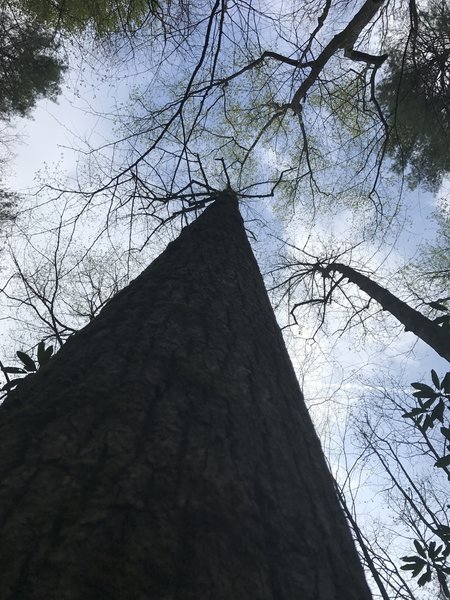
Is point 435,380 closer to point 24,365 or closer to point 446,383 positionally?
point 446,383

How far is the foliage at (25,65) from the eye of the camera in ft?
24.3

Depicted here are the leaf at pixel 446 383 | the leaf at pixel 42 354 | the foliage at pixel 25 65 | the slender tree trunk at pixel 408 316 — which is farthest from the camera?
the foliage at pixel 25 65

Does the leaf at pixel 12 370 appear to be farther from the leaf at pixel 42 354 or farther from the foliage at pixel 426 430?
the foliage at pixel 426 430

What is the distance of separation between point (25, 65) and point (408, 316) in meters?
7.44

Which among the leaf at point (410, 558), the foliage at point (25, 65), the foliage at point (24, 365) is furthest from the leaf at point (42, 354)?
the foliage at point (25, 65)

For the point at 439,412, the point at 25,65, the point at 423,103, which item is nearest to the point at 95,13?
the point at 25,65

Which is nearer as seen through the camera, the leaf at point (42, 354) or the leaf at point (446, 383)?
the leaf at point (42, 354)

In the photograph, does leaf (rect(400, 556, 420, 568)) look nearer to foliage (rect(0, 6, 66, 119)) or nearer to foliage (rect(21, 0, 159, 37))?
foliage (rect(21, 0, 159, 37))

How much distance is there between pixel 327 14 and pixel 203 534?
538 cm

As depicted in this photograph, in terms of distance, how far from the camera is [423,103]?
668 centimetres

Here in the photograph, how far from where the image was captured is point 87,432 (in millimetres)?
1001

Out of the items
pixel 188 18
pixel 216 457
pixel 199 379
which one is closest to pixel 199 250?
pixel 199 379

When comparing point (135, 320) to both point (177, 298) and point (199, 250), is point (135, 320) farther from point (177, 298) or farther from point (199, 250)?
point (199, 250)

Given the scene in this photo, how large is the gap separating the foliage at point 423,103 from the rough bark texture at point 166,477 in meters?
4.68
